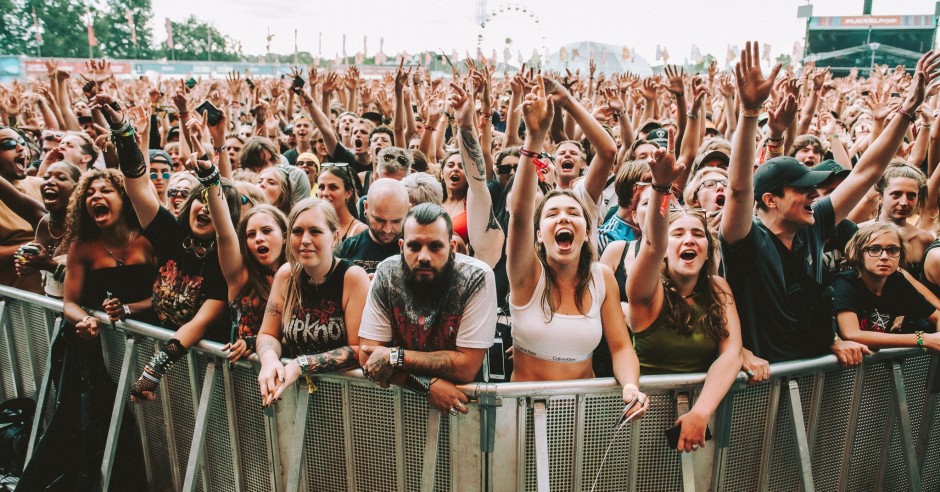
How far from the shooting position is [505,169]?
465cm

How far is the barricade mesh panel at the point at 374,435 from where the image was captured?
2.66 metres

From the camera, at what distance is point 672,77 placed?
5.36 metres

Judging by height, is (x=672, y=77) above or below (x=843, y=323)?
above

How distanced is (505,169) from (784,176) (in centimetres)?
221

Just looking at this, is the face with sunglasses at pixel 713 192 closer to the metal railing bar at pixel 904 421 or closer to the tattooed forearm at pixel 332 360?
the metal railing bar at pixel 904 421

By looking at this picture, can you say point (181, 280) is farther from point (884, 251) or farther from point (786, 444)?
point (884, 251)

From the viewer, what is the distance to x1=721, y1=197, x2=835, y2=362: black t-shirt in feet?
9.00

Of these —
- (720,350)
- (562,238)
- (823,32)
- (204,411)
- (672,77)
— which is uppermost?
(823,32)

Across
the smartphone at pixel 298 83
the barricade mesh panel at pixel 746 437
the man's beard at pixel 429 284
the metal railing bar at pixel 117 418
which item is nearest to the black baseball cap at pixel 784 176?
the barricade mesh panel at pixel 746 437

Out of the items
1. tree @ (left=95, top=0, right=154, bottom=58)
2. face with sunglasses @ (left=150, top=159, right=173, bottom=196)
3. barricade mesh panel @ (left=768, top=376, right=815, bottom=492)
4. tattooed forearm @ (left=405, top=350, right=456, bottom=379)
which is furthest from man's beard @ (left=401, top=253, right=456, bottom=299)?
tree @ (left=95, top=0, right=154, bottom=58)

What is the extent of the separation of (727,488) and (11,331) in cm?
460

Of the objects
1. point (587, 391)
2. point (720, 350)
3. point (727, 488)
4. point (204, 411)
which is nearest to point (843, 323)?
point (720, 350)

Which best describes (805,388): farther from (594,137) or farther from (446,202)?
(446,202)

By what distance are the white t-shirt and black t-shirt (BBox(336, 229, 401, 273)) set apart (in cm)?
75
